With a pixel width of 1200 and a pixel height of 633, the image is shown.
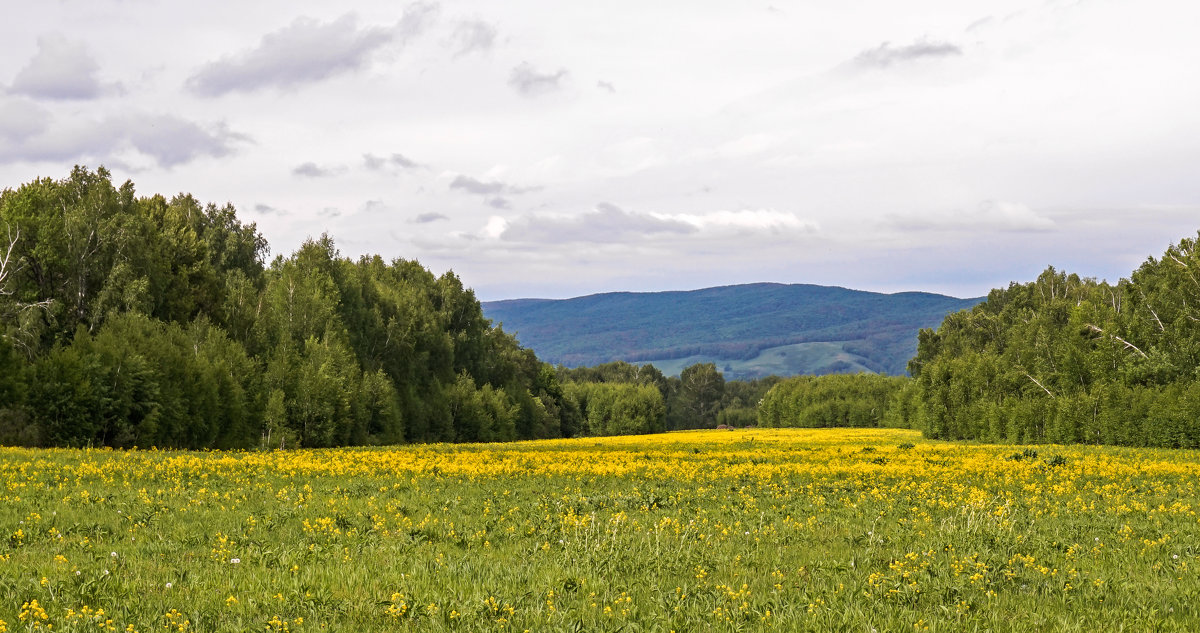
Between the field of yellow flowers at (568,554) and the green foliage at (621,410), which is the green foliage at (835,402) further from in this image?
the field of yellow flowers at (568,554)

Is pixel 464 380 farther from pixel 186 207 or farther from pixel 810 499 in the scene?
pixel 810 499

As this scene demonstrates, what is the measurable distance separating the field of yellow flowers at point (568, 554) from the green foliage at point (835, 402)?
431 ft

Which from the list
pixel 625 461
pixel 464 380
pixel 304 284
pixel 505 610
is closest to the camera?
pixel 505 610

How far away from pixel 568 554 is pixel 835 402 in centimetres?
15274

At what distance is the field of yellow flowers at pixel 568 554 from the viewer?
9336mm

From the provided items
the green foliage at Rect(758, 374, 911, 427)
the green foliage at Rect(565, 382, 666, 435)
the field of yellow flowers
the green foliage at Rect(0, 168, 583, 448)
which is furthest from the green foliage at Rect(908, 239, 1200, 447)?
the green foliage at Rect(565, 382, 666, 435)

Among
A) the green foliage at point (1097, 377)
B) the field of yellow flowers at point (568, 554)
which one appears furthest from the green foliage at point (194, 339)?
the green foliage at point (1097, 377)

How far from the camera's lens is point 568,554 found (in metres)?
13.3

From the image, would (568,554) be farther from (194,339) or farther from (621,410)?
(621,410)

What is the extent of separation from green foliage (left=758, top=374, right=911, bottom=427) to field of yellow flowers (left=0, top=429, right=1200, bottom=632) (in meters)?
131

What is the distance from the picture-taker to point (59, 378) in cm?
4103

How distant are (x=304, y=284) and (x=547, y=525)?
203 ft

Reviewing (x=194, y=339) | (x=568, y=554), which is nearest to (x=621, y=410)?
(x=194, y=339)

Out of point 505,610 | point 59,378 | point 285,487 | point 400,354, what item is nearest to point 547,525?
point 505,610
